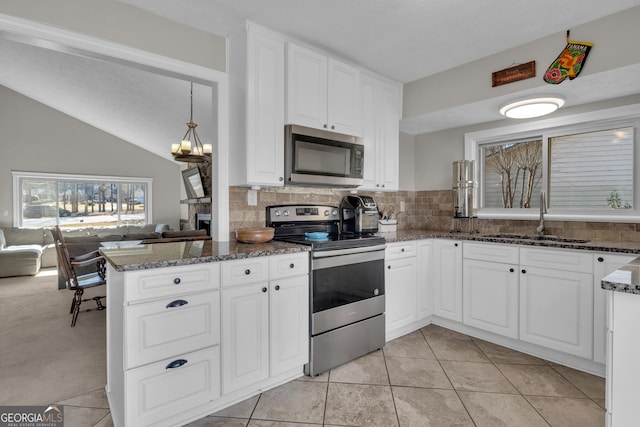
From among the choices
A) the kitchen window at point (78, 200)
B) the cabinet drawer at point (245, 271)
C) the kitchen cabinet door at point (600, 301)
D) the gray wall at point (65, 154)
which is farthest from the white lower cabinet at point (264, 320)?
the kitchen window at point (78, 200)

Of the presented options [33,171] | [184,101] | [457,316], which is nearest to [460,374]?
[457,316]

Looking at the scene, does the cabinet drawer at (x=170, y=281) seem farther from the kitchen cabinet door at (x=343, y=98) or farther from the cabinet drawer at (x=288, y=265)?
the kitchen cabinet door at (x=343, y=98)

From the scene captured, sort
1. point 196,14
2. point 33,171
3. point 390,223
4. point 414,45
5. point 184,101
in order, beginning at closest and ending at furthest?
point 196,14
point 414,45
point 390,223
point 184,101
point 33,171

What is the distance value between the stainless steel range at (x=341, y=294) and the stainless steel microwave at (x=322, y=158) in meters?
0.39

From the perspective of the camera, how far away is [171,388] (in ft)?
5.16

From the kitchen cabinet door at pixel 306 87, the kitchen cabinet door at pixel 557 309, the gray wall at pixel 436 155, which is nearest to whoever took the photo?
the kitchen cabinet door at pixel 557 309

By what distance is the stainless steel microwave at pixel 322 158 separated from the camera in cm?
→ 241

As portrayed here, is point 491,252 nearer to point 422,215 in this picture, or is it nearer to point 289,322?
point 422,215

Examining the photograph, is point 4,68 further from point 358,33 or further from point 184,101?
point 358,33

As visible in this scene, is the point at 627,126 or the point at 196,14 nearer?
the point at 196,14

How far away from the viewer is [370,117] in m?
3.01

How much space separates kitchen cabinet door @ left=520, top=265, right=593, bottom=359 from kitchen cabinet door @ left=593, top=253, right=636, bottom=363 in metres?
0.02

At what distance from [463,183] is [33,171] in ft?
27.7

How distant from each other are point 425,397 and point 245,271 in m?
1.30
